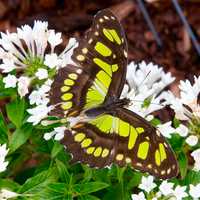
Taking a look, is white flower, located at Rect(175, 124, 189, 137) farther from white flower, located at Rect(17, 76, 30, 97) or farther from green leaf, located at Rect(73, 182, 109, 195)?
white flower, located at Rect(17, 76, 30, 97)

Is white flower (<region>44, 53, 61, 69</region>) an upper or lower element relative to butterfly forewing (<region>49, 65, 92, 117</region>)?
upper

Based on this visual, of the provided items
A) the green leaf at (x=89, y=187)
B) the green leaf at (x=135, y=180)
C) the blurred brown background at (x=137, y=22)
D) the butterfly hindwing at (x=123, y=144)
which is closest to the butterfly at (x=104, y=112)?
the butterfly hindwing at (x=123, y=144)

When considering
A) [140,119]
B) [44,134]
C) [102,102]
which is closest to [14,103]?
[44,134]

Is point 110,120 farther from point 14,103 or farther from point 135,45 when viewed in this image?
point 135,45

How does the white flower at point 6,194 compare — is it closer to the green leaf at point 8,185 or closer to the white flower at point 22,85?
the green leaf at point 8,185

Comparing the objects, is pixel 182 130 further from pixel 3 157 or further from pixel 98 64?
pixel 3 157

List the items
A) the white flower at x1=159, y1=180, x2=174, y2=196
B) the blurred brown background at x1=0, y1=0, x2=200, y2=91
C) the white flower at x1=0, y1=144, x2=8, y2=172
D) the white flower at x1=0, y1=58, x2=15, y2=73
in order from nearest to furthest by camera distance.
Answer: the white flower at x1=0, y1=144, x2=8, y2=172
the white flower at x1=159, y1=180, x2=174, y2=196
the white flower at x1=0, y1=58, x2=15, y2=73
the blurred brown background at x1=0, y1=0, x2=200, y2=91

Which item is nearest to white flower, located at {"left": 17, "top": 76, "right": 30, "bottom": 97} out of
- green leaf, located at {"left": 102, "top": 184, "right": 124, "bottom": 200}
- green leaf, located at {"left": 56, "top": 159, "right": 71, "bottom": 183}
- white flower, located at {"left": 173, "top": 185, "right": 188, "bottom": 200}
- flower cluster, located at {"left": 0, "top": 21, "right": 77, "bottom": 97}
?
flower cluster, located at {"left": 0, "top": 21, "right": 77, "bottom": 97}

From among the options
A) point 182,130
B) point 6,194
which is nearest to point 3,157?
point 6,194
